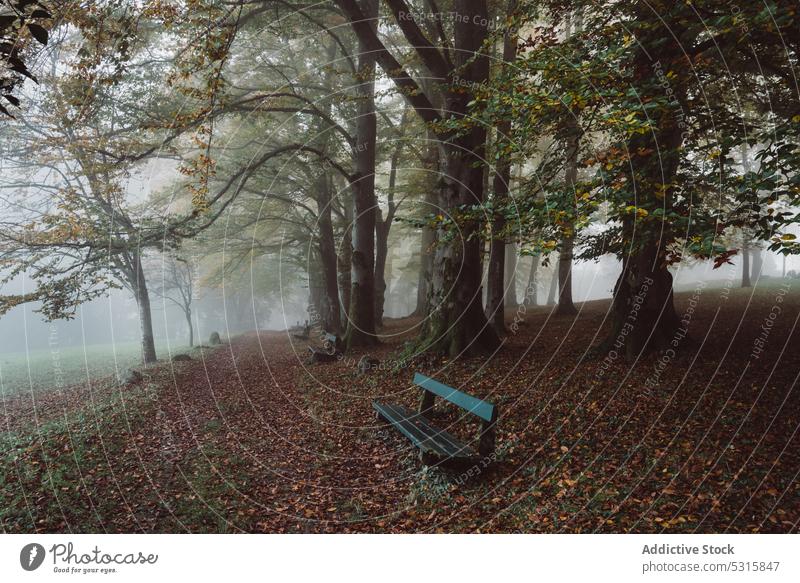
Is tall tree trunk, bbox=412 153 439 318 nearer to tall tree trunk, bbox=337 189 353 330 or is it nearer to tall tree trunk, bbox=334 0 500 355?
tall tree trunk, bbox=334 0 500 355

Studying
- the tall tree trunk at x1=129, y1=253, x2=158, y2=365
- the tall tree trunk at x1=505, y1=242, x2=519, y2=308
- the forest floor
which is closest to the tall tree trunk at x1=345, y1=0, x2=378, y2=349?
the forest floor

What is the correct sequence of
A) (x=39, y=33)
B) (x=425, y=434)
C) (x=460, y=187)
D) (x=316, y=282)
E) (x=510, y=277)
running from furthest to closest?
(x=316, y=282) < (x=510, y=277) < (x=460, y=187) < (x=425, y=434) < (x=39, y=33)

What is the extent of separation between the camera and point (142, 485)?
5809 mm

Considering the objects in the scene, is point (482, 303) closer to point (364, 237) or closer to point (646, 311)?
point (646, 311)

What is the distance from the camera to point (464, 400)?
5.74 meters

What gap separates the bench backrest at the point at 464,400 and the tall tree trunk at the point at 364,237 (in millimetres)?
6352

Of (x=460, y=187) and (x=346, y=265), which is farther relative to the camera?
(x=346, y=265)

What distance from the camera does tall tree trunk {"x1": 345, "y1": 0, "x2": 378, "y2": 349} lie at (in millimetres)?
13178

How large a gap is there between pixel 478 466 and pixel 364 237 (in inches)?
357

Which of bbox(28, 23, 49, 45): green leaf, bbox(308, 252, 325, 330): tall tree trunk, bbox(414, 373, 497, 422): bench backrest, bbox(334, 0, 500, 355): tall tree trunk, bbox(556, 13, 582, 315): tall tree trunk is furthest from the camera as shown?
bbox(308, 252, 325, 330): tall tree trunk

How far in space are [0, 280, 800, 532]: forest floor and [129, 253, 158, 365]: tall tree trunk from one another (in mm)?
5016

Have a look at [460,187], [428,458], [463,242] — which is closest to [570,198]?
[428,458]

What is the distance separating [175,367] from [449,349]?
9833mm
